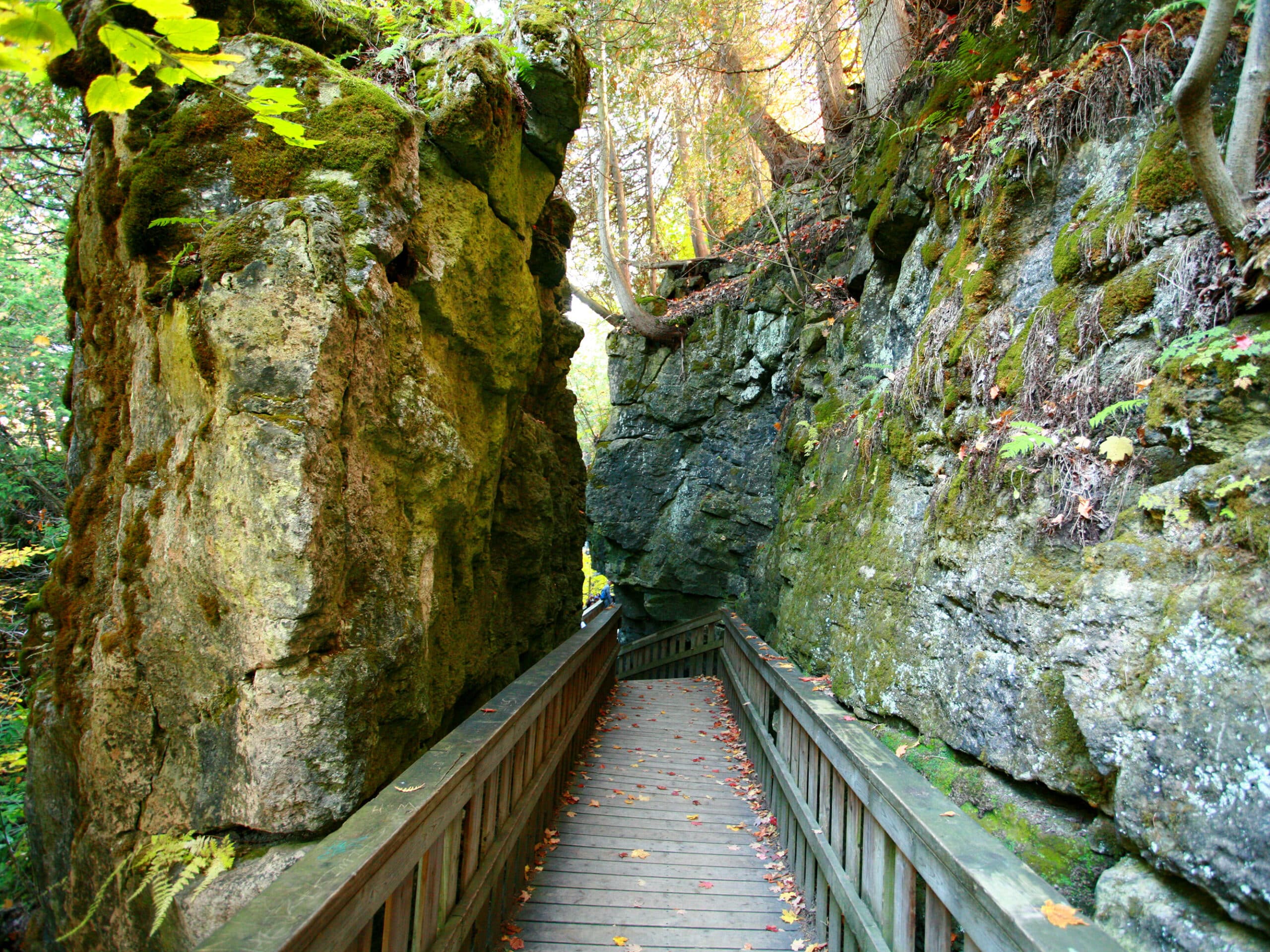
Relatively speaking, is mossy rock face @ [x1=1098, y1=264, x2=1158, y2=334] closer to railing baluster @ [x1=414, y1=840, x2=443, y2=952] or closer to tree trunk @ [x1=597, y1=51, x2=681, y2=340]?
railing baluster @ [x1=414, y1=840, x2=443, y2=952]

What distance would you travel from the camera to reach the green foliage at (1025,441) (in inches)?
127

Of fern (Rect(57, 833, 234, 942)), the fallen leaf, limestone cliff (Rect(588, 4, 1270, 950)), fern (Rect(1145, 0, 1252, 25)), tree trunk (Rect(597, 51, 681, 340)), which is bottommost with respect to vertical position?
fern (Rect(57, 833, 234, 942))

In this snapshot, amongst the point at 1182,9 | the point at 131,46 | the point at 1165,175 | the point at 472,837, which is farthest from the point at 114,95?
the point at 1182,9

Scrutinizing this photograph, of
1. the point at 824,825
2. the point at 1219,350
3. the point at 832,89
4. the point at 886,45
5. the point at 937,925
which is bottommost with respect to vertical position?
the point at 824,825

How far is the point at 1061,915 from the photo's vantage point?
1659mm

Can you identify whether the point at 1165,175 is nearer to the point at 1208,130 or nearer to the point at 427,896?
the point at 1208,130

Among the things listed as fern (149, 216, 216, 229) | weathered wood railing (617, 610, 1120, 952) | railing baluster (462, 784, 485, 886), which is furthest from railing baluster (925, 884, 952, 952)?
fern (149, 216, 216, 229)

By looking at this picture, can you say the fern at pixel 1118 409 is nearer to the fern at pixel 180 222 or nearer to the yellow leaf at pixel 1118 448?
the yellow leaf at pixel 1118 448

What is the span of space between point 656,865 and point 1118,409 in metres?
3.80

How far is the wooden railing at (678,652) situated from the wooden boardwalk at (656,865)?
4.00 metres

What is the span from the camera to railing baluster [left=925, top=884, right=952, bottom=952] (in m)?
2.14

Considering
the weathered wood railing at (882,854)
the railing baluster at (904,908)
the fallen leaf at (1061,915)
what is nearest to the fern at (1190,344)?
the weathered wood railing at (882,854)

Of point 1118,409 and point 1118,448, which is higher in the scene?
Answer: point 1118,409

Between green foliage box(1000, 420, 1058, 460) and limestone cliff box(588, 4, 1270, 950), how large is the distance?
2 centimetres
